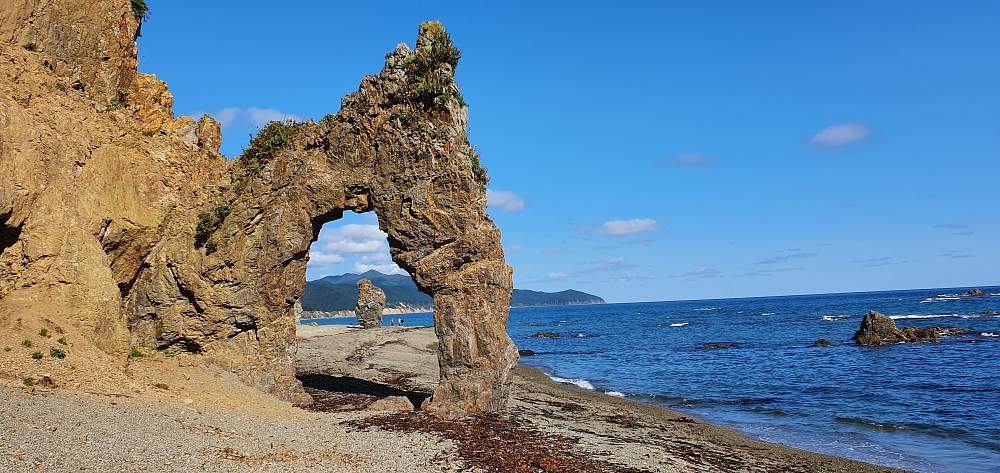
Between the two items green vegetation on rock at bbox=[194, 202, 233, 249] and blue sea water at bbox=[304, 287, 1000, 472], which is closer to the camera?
green vegetation on rock at bbox=[194, 202, 233, 249]

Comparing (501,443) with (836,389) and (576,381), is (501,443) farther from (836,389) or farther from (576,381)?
(836,389)

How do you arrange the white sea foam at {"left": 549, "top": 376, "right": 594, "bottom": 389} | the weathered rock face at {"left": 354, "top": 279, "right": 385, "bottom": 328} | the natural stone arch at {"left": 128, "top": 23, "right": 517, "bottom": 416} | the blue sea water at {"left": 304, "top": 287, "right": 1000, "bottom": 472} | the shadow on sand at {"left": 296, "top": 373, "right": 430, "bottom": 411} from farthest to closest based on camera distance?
the weathered rock face at {"left": 354, "top": 279, "right": 385, "bottom": 328}, the white sea foam at {"left": 549, "top": 376, "right": 594, "bottom": 389}, the blue sea water at {"left": 304, "top": 287, "right": 1000, "bottom": 472}, the shadow on sand at {"left": 296, "top": 373, "right": 430, "bottom": 411}, the natural stone arch at {"left": 128, "top": 23, "right": 517, "bottom": 416}

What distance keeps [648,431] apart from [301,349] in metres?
27.0

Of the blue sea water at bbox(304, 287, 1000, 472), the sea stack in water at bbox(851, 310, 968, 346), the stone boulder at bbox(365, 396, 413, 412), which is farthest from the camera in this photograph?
the sea stack in water at bbox(851, 310, 968, 346)

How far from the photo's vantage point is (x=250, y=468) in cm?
1190

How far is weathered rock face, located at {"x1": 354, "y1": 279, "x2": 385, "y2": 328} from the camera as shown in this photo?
63.8 m

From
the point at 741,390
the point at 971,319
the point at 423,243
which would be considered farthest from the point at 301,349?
the point at 971,319

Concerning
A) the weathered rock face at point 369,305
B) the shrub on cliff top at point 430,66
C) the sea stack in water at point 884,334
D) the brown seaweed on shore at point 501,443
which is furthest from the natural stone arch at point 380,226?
the sea stack in water at point 884,334

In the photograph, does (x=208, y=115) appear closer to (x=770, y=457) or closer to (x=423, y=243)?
(x=423, y=243)

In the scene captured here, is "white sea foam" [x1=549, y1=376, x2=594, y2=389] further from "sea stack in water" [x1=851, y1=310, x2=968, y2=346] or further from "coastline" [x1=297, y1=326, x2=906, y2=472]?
"sea stack in water" [x1=851, y1=310, x2=968, y2=346]

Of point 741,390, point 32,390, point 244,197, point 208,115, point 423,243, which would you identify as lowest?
point 741,390

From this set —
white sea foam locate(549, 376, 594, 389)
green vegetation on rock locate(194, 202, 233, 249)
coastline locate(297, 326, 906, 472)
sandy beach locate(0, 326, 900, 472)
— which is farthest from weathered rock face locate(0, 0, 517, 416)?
white sea foam locate(549, 376, 594, 389)

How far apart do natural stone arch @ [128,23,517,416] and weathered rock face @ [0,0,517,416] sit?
0.16ft

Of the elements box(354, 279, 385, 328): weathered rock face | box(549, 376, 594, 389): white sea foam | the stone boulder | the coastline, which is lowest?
box(549, 376, 594, 389): white sea foam
